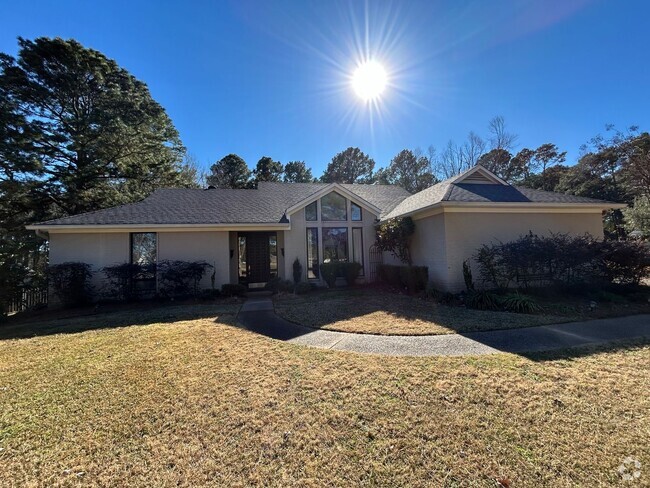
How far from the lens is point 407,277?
35.0 feet

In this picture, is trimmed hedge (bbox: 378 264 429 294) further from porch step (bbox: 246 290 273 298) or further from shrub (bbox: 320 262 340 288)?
porch step (bbox: 246 290 273 298)

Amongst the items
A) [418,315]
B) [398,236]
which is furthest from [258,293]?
[418,315]

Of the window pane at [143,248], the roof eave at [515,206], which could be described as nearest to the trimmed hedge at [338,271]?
the roof eave at [515,206]

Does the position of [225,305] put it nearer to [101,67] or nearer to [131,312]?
[131,312]

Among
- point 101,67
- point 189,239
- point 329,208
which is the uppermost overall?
point 101,67

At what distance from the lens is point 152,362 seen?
15.5 ft

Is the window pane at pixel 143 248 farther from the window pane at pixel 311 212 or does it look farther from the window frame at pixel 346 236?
the window frame at pixel 346 236

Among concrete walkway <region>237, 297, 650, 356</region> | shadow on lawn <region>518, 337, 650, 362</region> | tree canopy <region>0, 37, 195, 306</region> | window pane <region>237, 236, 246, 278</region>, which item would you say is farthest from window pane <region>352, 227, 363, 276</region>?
tree canopy <region>0, 37, 195, 306</region>

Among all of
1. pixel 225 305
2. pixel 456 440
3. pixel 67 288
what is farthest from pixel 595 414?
pixel 67 288

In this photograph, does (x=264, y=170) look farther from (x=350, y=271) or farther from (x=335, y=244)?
(x=350, y=271)

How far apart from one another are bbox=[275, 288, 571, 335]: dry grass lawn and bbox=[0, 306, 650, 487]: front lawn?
160cm

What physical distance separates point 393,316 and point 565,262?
606cm

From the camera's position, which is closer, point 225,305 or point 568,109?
point 225,305

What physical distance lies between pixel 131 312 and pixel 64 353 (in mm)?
3853
